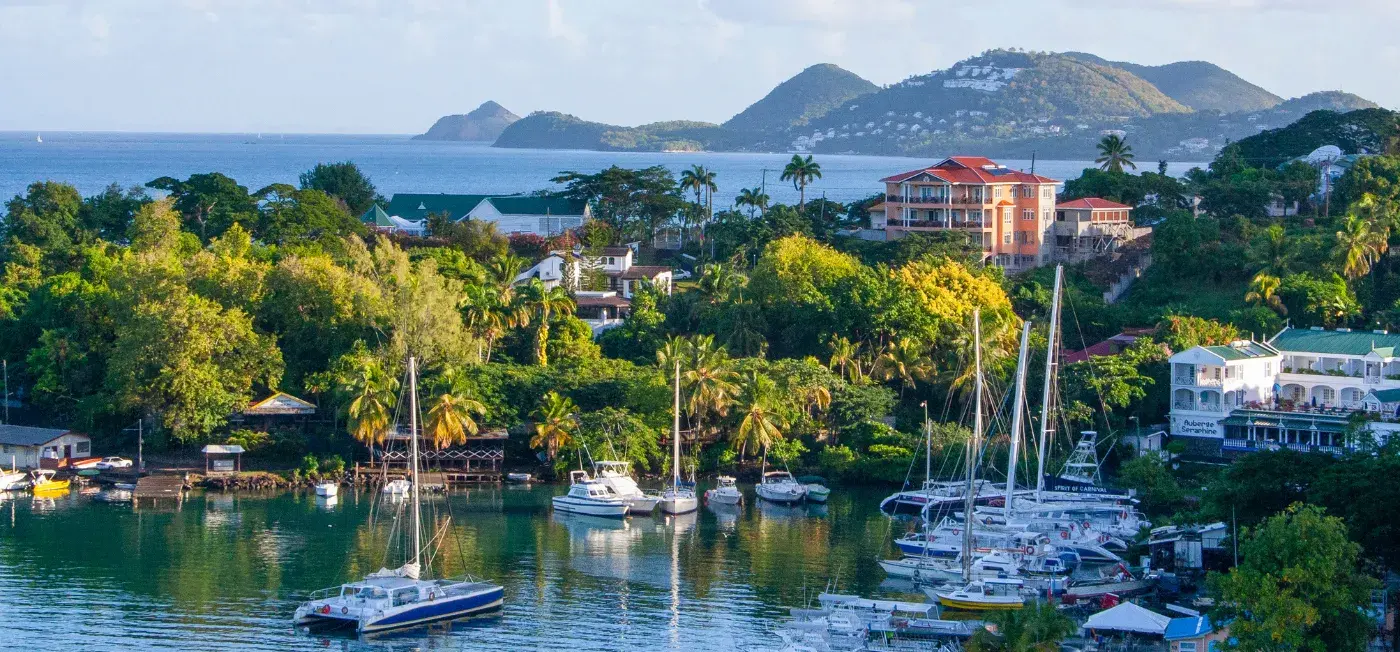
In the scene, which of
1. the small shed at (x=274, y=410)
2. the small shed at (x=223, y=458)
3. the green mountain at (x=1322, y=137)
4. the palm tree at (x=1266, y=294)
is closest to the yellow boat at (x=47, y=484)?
the small shed at (x=223, y=458)

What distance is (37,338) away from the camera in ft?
238

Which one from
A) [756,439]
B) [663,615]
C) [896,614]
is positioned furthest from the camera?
[756,439]

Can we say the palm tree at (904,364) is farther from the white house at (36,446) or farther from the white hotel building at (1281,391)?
the white house at (36,446)

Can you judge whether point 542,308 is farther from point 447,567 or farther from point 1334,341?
point 1334,341

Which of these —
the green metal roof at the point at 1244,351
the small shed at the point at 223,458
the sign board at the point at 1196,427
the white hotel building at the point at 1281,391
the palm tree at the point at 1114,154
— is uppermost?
the palm tree at the point at 1114,154

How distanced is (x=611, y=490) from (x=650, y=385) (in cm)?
688

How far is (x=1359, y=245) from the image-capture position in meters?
72.1

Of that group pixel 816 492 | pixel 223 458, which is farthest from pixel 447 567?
pixel 223 458

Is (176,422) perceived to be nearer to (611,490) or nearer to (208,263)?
(208,263)

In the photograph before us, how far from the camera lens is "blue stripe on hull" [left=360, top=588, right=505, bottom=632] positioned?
141 ft

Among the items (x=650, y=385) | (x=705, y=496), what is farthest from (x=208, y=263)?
(x=705, y=496)

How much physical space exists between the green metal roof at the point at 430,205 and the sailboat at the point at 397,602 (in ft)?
195

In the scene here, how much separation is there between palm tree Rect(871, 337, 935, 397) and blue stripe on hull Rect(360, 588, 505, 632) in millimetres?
26306

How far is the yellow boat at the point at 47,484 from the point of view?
2366 inches
